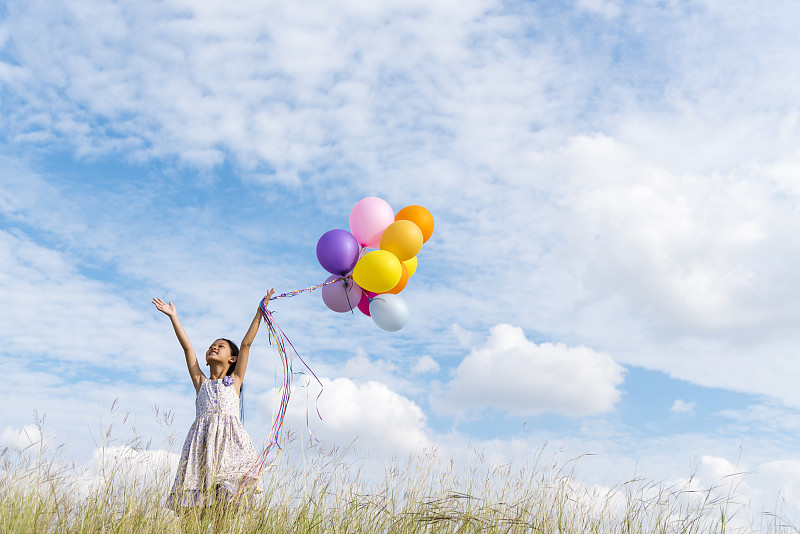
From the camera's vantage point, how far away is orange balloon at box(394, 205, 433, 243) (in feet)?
18.7

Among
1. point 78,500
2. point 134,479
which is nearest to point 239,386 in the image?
point 134,479

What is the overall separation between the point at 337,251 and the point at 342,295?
40 cm

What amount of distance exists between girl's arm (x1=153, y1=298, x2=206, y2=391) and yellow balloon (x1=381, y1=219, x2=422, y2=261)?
Answer: 1720mm

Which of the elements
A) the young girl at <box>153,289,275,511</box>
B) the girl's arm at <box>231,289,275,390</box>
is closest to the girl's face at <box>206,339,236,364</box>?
the young girl at <box>153,289,275,511</box>

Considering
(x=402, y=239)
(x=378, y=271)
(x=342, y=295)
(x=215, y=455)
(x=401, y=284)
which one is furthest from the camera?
(x=401, y=284)

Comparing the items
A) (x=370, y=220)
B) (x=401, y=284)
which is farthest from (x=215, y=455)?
(x=370, y=220)

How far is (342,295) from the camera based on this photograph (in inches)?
214

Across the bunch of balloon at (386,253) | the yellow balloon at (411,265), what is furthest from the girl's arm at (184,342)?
the yellow balloon at (411,265)

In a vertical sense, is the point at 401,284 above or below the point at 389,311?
above

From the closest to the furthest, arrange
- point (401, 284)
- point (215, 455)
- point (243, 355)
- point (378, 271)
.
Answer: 1. point (215, 455)
2. point (243, 355)
3. point (378, 271)
4. point (401, 284)

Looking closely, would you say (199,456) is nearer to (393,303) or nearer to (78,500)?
(78,500)

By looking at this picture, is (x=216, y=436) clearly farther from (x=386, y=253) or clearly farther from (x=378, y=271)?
(x=386, y=253)

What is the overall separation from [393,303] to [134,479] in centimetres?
228

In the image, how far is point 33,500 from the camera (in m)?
4.12
